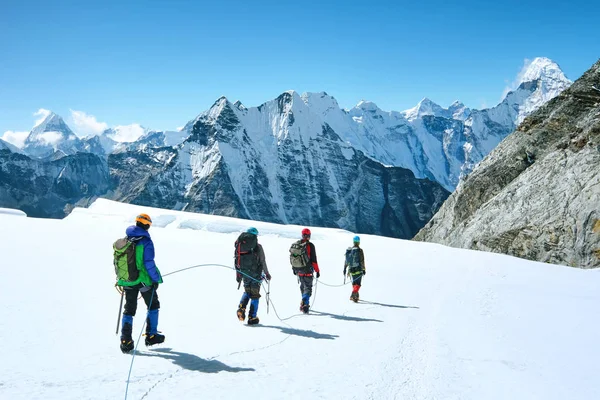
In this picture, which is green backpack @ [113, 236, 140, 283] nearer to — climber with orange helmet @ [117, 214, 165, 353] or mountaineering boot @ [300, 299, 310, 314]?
climber with orange helmet @ [117, 214, 165, 353]

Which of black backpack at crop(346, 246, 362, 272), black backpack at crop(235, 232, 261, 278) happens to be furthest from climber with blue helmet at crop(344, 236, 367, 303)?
black backpack at crop(235, 232, 261, 278)

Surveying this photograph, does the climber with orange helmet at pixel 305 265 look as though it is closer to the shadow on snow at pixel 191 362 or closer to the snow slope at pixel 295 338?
the snow slope at pixel 295 338

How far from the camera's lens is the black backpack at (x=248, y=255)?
9.82 meters

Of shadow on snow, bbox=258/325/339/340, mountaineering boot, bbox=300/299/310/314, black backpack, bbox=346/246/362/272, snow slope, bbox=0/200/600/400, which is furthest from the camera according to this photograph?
black backpack, bbox=346/246/362/272

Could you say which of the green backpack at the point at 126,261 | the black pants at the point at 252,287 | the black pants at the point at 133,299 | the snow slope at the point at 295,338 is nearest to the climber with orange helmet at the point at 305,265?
the snow slope at the point at 295,338

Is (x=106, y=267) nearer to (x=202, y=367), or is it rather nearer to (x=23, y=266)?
(x=23, y=266)

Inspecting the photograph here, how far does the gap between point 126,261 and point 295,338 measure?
12.4 feet

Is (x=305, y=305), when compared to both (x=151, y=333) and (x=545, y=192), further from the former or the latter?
(x=545, y=192)

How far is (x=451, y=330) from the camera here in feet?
31.0

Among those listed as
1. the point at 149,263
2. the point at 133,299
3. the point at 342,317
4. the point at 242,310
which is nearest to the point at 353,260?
the point at 342,317

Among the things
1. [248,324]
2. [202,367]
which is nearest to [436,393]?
[202,367]

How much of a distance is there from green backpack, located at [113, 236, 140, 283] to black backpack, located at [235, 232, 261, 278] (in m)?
3.05

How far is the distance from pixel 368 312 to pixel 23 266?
37.1 feet

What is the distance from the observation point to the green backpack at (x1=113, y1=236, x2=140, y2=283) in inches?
283
